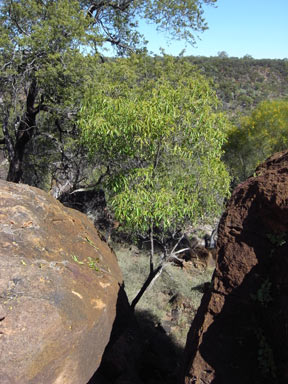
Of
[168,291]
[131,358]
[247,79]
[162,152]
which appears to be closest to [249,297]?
[131,358]

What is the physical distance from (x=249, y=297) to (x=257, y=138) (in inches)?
514

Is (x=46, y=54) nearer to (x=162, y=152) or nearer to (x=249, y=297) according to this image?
(x=162, y=152)

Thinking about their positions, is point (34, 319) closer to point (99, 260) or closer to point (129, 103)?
point (99, 260)

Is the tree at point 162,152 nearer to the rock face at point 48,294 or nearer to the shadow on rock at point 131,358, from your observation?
the rock face at point 48,294

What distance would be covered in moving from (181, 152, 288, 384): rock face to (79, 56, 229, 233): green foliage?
1.62m

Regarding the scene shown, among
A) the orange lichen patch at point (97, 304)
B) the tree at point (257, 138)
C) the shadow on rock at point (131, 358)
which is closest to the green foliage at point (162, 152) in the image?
the orange lichen patch at point (97, 304)

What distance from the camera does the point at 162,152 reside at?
610 centimetres

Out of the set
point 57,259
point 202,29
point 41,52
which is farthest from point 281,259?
point 202,29

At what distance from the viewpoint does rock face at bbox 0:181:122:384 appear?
3371 millimetres

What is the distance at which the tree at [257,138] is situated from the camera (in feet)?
49.4

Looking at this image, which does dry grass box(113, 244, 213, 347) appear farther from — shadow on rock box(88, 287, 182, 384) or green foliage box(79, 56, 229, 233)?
green foliage box(79, 56, 229, 233)

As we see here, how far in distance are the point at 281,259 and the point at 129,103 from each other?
12.0 feet

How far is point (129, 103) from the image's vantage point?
5840 millimetres

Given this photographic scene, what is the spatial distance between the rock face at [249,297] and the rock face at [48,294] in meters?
1.24
